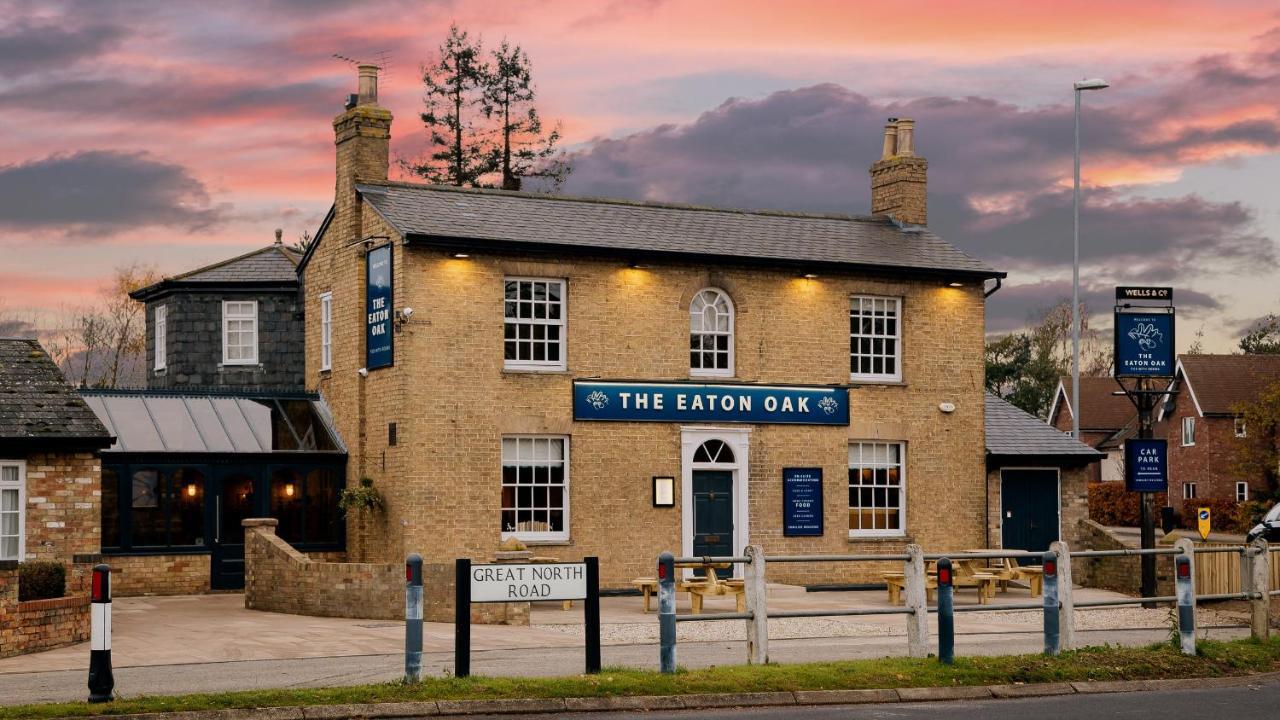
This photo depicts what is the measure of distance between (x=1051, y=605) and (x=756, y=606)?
3.30 metres

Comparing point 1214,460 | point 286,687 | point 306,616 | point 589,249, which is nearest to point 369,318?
point 589,249

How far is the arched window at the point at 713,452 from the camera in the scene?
1121 inches

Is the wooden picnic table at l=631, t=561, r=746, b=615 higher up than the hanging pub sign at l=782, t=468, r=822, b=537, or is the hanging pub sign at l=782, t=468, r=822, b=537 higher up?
the hanging pub sign at l=782, t=468, r=822, b=537

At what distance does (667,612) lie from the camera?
14734mm

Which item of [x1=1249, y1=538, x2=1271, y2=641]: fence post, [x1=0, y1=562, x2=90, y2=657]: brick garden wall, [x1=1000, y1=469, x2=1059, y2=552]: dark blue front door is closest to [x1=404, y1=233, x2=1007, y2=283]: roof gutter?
[x1=1000, y1=469, x2=1059, y2=552]: dark blue front door

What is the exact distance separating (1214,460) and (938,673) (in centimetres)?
5260

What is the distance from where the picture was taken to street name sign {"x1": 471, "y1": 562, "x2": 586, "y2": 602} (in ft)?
48.2

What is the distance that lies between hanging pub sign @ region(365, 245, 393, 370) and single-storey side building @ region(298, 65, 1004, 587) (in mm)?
70

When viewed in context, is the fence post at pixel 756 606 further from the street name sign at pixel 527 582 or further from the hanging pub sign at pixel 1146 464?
the hanging pub sign at pixel 1146 464

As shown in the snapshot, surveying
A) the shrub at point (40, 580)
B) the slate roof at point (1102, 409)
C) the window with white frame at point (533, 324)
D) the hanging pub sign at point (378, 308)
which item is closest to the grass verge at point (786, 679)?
the shrub at point (40, 580)

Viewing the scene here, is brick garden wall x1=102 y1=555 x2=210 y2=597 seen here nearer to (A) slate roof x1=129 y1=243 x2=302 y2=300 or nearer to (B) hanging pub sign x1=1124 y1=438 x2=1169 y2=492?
(A) slate roof x1=129 y1=243 x2=302 y2=300

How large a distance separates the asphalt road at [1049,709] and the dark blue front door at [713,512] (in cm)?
1342

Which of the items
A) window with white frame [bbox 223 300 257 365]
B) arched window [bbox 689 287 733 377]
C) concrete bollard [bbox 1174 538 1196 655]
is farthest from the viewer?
window with white frame [bbox 223 300 257 365]

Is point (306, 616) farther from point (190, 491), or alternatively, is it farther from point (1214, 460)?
point (1214, 460)
